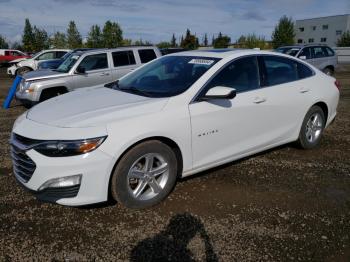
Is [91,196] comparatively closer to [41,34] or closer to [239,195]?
[239,195]

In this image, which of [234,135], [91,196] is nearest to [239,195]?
[234,135]

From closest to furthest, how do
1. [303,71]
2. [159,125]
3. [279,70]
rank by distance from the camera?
[159,125] < [279,70] < [303,71]

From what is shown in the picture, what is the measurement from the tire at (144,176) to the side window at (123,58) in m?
6.57

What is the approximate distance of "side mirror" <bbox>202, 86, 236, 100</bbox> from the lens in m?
3.61

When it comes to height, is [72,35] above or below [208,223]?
above

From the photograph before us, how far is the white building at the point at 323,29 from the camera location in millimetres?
68500

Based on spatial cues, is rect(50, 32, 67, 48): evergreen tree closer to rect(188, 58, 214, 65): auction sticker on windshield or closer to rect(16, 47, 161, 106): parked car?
rect(16, 47, 161, 106): parked car

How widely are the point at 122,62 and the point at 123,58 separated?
13 cm

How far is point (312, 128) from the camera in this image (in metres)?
5.31

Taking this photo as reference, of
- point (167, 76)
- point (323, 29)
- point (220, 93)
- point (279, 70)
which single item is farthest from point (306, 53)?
point (323, 29)

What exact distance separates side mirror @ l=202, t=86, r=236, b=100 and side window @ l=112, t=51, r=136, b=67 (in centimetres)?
639

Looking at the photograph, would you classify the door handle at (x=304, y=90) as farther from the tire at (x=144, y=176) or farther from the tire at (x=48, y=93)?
the tire at (x=48, y=93)

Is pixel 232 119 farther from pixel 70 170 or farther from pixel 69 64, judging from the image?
pixel 69 64

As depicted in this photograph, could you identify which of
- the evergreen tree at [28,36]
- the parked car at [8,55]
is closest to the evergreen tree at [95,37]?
the evergreen tree at [28,36]
